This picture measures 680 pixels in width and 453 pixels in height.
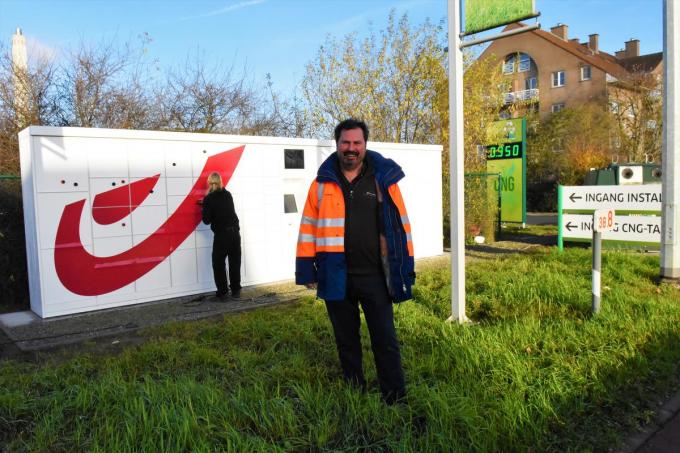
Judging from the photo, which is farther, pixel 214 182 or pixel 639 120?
pixel 639 120

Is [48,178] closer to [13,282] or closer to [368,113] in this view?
[13,282]

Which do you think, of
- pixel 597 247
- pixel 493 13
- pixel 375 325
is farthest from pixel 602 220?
pixel 375 325

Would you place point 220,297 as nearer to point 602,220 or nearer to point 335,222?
point 335,222

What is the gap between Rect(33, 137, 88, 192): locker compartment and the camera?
22.1ft

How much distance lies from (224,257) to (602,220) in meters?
4.84

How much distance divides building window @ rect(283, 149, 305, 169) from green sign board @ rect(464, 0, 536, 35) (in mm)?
4183

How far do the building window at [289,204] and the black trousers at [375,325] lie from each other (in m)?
5.63

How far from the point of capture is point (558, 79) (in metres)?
45.4

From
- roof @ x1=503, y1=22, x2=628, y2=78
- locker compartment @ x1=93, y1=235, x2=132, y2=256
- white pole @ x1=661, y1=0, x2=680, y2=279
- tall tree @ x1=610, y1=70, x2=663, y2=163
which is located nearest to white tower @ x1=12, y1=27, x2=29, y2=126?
locker compartment @ x1=93, y1=235, x2=132, y2=256

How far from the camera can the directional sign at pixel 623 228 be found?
380 inches

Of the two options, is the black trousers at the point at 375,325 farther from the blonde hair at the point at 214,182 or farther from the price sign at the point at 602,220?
the blonde hair at the point at 214,182

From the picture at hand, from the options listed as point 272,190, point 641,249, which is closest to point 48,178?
point 272,190

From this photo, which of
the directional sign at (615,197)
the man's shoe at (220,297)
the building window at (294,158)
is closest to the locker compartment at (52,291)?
the man's shoe at (220,297)

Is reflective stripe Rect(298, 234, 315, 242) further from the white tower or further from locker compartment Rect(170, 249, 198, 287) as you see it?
the white tower
